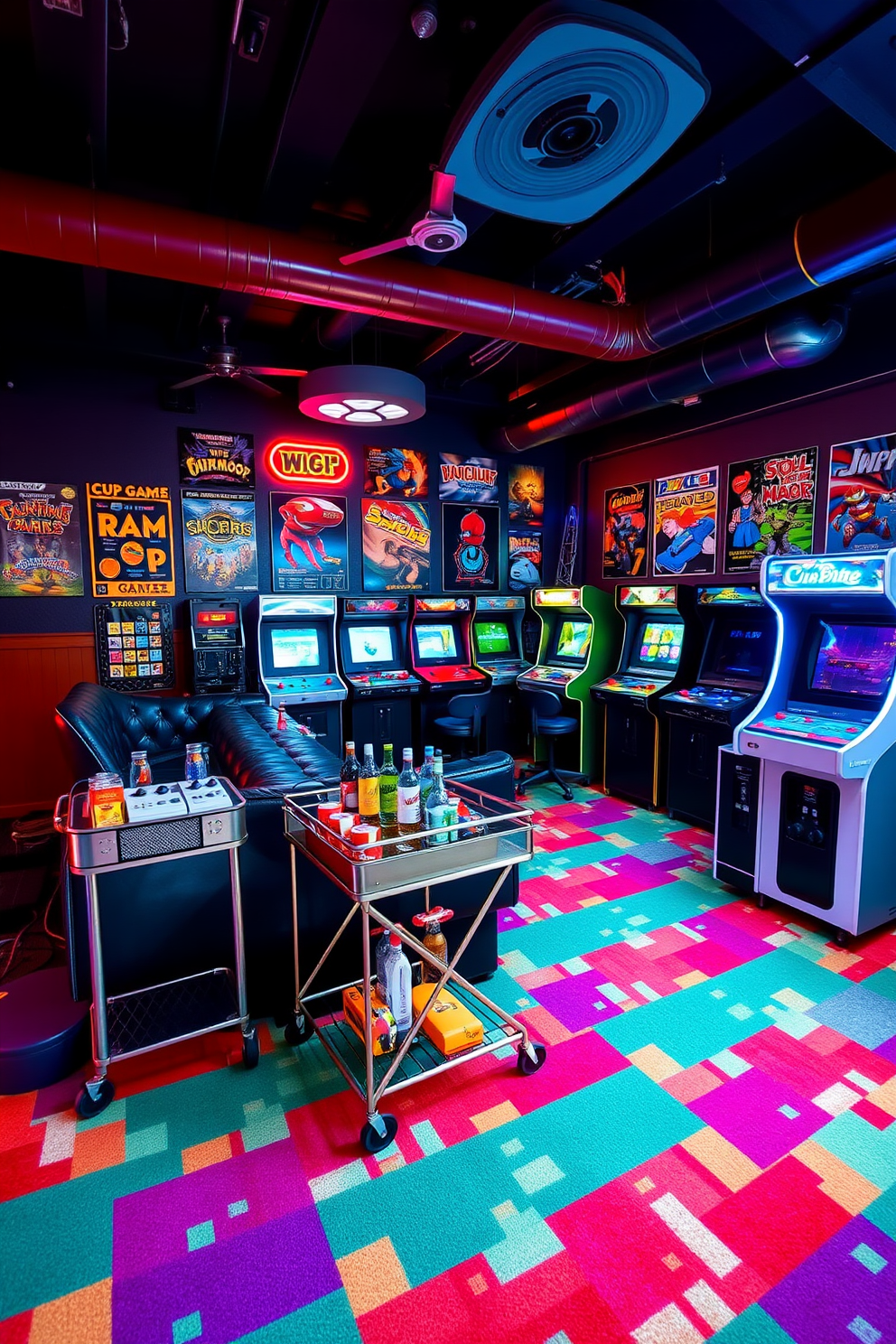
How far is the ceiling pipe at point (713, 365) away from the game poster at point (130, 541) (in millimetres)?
3473

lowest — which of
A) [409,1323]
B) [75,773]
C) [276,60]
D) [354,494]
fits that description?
[409,1323]

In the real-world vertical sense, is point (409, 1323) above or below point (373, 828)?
below

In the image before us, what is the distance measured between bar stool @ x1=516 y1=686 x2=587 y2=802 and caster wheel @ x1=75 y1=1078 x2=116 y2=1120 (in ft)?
12.3

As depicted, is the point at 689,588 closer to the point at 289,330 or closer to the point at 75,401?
the point at 289,330

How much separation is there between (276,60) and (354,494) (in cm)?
373

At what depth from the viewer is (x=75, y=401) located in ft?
17.2

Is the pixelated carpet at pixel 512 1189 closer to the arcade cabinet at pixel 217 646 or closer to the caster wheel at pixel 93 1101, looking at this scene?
Answer: the caster wheel at pixel 93 1101

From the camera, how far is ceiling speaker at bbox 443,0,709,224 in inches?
78.2

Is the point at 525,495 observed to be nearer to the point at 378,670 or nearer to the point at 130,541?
the point at 378,670

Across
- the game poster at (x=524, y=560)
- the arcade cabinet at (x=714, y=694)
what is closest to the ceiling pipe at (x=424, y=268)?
the arcade cabinet at (x=714, y=694)

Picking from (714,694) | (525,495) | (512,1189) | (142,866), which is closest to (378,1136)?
(512,1189)

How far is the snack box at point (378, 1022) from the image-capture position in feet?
7.17

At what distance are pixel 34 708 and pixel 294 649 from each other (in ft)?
6.58

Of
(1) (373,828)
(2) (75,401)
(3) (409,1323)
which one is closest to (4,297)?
(2) (75,401)
